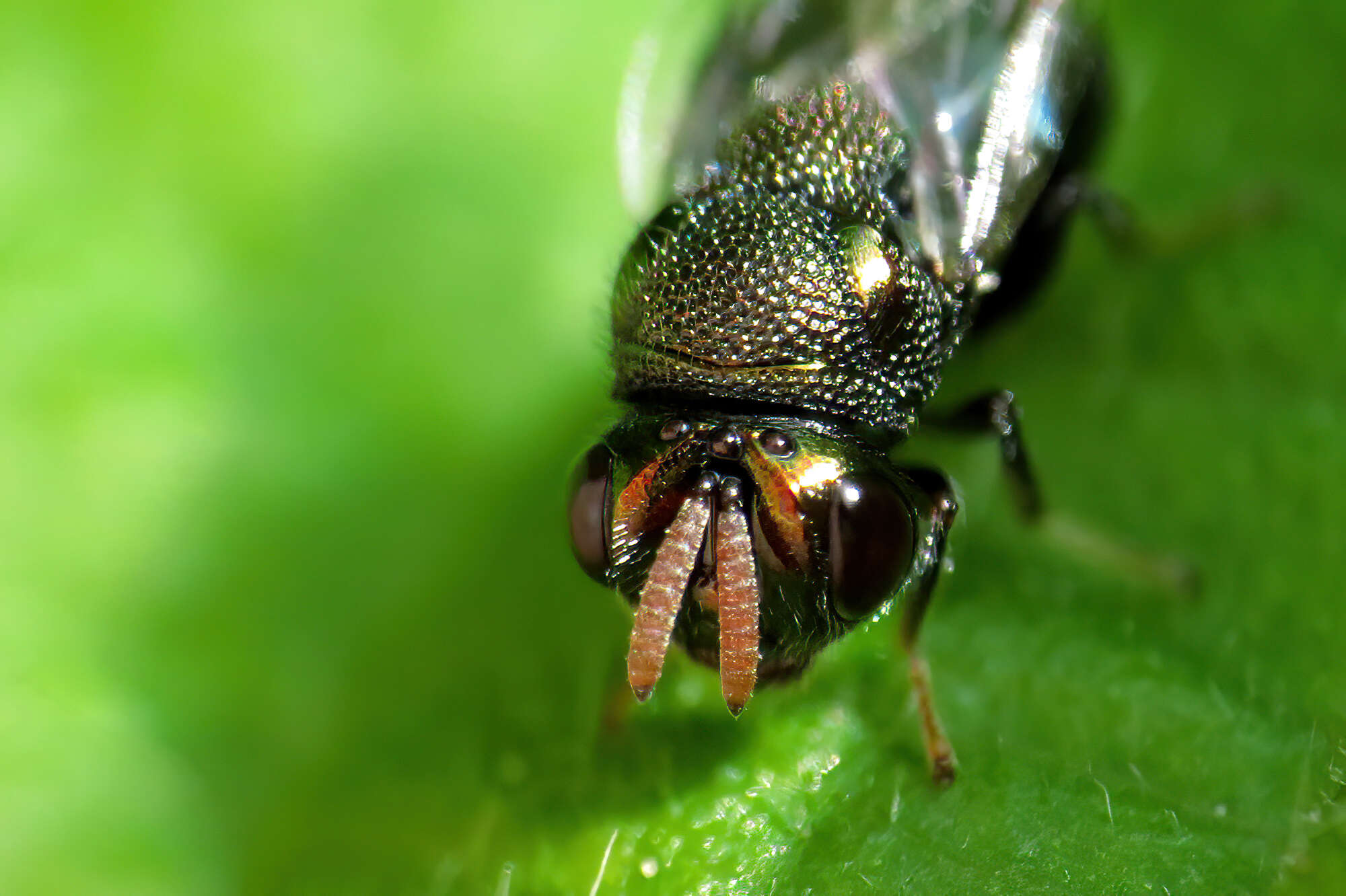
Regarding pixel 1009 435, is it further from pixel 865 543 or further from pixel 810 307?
pixel 865 543

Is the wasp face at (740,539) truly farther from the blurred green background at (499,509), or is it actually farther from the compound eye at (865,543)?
the blurred green background at (499,509)

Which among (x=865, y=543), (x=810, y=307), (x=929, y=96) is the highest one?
Answer: (x=929, y=96)

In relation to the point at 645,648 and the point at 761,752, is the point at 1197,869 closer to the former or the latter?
the point at 761,752

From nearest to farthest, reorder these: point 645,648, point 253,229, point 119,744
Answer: point 645,648, point 119,744, point 253,229

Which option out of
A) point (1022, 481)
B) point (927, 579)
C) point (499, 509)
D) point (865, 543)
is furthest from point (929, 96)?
point (499, 509)

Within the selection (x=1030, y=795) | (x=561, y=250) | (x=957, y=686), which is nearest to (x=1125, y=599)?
(x=957, y=686)

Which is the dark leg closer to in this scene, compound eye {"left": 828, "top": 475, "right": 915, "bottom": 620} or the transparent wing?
the transparent wing
